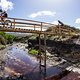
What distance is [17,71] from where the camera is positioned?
2256 centimetres

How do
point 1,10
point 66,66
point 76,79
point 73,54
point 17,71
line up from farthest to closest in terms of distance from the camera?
point 73,54, point 66,66, point 17,71, point 1,10, point 76,79

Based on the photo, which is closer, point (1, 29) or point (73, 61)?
point (1, 29)

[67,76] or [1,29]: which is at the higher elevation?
[1,29]

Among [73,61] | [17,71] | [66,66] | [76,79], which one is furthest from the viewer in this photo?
[73,61]

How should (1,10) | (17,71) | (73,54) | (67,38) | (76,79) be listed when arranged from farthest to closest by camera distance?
(67,38) < (73,54) < (17,71) < (1,10) < (76,79)

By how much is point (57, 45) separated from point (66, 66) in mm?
12239

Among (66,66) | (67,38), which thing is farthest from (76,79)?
(67,38)

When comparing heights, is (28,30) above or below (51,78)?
above

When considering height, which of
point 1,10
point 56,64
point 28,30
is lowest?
point 56,64

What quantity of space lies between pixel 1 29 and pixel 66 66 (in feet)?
33.5

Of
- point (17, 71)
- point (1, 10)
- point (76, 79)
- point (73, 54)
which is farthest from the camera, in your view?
point (73, 54)

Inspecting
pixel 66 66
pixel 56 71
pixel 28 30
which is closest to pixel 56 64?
pixel 66 66

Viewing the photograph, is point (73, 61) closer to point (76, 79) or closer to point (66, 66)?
point (66, 66)

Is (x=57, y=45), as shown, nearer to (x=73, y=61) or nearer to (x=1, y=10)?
(x=73, y=61)
